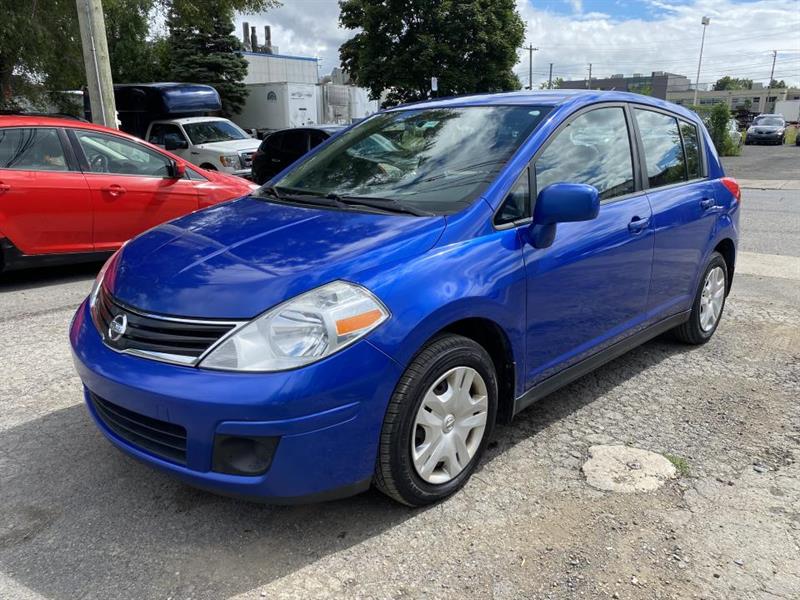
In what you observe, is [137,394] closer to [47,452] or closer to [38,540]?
[38,540]

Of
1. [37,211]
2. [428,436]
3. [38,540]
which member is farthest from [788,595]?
[37,211]

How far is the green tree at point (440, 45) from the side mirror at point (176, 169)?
26.4m

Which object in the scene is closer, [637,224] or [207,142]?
[637,224]

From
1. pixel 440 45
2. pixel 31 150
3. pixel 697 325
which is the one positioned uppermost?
pixel 440 45

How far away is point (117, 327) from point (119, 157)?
4.69 meters

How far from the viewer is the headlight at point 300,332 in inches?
88.2

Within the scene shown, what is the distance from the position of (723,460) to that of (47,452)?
126 inches

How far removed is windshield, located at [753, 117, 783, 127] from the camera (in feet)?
119

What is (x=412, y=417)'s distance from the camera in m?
2.48

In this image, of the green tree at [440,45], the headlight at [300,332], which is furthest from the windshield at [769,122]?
the headlight at [300,332]

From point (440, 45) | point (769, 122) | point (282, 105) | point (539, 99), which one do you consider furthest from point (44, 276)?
point (769, 122)

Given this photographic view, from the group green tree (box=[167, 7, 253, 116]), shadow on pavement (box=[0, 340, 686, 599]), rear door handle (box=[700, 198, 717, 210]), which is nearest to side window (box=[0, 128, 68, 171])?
shadow on pavement (box=[0, 340, 686, 599])

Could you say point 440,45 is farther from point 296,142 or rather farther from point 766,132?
point 296,142

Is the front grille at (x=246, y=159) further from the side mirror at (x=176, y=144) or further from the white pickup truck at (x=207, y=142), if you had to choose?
the side mirror at (x=176, y=144)
